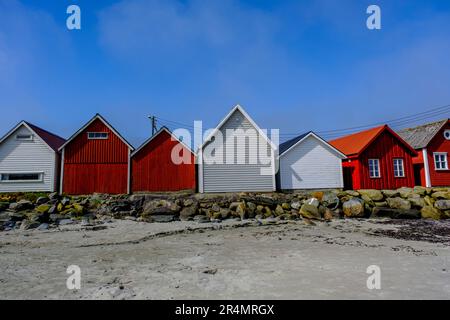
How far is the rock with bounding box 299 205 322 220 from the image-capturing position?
657 inches

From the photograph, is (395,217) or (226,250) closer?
(226,250)

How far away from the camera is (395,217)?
16.7m

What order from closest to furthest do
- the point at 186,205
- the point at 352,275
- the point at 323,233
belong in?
the point at 352,275, the point at 323,233, the point at 186,205

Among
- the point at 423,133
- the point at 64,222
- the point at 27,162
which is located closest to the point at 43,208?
the point at 64,222

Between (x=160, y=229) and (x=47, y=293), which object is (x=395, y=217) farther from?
(x=47, y=293)

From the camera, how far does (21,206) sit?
708 inches

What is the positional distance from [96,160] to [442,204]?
79.9 feet

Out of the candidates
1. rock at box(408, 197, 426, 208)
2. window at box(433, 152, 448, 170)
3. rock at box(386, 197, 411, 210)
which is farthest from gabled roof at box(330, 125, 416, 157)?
rock at box(408, 197, 426, 208)

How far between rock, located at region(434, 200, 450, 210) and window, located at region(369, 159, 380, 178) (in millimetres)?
5428

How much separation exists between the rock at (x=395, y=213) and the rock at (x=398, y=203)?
0.51 metres

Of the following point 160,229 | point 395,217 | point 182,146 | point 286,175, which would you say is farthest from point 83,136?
point 395,217

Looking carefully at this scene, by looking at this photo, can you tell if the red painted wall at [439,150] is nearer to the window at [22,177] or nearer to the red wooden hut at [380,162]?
the red wooden hut at [380,162]

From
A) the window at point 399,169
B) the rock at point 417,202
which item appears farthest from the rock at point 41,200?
the window at point 399,169
